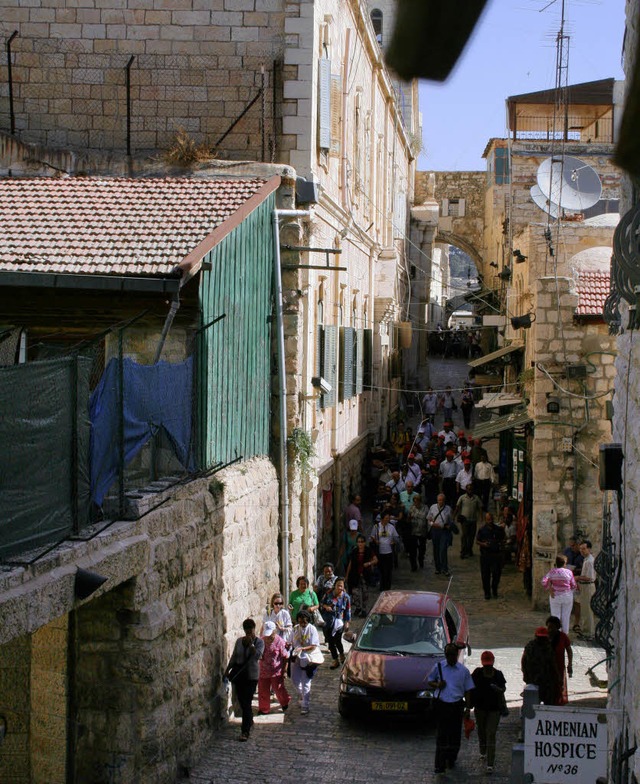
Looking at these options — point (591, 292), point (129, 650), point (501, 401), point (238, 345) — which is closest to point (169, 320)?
point (238, 345)

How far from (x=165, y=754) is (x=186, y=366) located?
386 centimetres

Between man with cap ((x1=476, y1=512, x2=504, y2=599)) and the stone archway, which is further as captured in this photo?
the stone archway

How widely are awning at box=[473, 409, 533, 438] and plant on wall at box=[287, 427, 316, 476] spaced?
4015mm

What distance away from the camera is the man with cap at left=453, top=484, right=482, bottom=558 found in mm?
19484

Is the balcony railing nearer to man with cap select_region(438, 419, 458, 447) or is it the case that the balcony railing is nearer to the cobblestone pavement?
man with cap select_region(438, 419, 458, 447)

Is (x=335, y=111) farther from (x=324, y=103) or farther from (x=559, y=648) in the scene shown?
(x=559, y=648)

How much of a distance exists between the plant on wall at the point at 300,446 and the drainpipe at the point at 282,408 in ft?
0.67

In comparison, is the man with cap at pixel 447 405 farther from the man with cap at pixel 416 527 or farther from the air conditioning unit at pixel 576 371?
→ the air conditioning unit at pixel 576 371

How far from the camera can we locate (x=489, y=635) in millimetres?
15633

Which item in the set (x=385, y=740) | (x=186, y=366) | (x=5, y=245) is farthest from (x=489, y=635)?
(x=5, y=245)

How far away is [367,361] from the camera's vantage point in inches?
1037

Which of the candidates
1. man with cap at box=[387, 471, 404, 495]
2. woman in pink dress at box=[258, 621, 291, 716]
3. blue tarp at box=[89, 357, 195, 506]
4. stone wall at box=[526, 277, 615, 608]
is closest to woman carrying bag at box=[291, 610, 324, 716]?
woman in pink dress at box=[258, 621, 291, 716]

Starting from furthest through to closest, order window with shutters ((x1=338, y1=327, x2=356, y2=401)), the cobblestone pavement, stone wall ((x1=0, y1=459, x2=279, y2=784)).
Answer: window with shutters ((x1=338, y1=327, x2=356, y2=401))
the cobblestone pavement
stone wall ((x1=0, y1=459, x2=279, y2=784))

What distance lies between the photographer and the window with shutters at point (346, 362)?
20.9m
